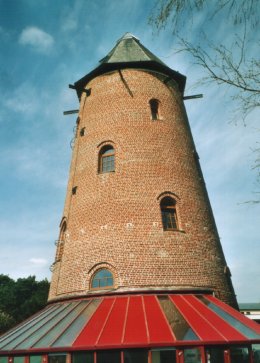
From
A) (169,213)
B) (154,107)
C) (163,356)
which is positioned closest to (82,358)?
(163,356)

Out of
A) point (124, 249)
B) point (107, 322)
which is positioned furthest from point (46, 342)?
point (124, 249)

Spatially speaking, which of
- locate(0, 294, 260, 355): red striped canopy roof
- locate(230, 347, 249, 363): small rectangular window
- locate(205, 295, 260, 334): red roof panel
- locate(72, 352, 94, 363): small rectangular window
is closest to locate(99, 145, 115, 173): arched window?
locate(0, 294, 260, 355): red striped canopy roof

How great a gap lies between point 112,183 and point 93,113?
3991 mm

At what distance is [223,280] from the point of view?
11344mm

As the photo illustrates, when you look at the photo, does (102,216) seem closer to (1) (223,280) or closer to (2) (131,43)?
(1) (223,280)

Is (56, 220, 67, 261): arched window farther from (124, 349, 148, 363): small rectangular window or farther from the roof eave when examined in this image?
the roof eave

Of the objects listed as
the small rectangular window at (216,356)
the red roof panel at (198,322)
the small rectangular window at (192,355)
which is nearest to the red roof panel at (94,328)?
the red roof panel at (198,322)

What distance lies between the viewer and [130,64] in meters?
14.7

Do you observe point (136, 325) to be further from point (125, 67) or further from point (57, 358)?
point (125, 67)

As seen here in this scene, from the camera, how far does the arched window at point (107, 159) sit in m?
12.8

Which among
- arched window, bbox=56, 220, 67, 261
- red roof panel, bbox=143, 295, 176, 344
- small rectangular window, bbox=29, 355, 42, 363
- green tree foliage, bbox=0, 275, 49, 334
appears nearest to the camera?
red roof panel, bbox=143, 295, 176, 344

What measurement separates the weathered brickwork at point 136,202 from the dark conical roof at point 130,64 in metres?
0.40

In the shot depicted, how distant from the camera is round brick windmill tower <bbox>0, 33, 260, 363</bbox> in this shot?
7977 millimetres

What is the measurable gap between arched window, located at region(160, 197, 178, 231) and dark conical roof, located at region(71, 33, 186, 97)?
6.29 m
